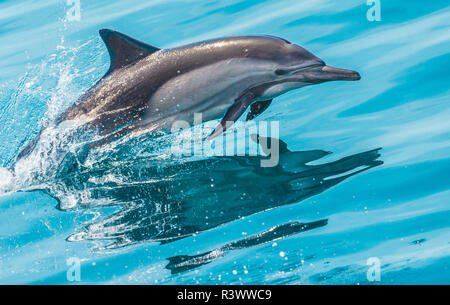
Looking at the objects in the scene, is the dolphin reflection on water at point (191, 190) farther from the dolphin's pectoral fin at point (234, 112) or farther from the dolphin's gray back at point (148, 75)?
Result: the dolphin's gray back at point (148, 75)

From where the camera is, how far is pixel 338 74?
7.24 m

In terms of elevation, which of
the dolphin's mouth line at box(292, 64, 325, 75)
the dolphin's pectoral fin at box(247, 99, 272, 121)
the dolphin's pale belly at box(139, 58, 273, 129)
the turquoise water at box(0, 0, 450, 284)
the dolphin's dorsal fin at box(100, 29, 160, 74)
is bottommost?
the turquoise water at box(0, 0, 450, 284)

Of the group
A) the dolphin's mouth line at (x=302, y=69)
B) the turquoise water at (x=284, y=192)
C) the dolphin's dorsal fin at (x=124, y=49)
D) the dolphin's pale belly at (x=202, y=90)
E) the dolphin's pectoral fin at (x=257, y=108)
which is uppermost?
the dolphin's dorsal fin at (x=124, y=49)

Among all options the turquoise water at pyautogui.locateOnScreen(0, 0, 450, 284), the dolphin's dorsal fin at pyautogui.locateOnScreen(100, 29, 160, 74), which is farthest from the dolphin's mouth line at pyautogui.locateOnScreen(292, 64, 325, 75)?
the dolphin's dorsal fin at pyautogui.locateOnScreen(100, 29, 160, 74)

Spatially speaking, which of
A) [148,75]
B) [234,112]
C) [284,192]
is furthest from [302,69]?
[284,192]

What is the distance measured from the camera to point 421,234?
188 inches

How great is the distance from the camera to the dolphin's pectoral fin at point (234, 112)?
689 centimetres

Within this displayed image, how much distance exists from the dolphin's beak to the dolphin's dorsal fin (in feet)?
5.99

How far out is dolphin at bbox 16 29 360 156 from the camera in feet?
23.7

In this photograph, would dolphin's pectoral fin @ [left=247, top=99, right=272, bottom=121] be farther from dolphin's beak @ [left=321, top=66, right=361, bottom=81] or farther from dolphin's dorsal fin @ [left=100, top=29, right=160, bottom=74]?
dolphin's dorsal fin @ [left=100, top=29, right=160, bottom=74]

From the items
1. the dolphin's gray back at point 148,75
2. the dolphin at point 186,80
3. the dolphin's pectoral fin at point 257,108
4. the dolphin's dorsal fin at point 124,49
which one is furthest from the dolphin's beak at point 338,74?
the dolphin's dorsal fin at point 124,49

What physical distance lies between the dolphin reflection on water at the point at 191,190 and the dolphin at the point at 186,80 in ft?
1.97

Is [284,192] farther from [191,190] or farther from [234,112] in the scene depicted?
[234,112]

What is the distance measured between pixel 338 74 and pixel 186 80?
160 centimetres
